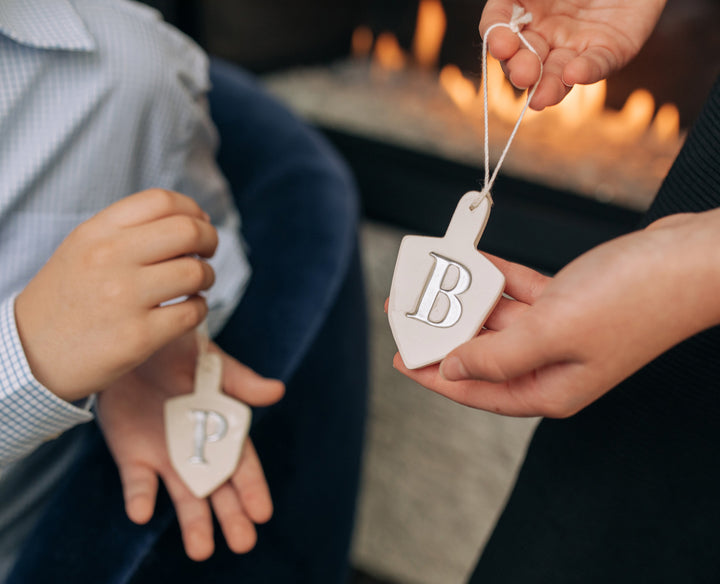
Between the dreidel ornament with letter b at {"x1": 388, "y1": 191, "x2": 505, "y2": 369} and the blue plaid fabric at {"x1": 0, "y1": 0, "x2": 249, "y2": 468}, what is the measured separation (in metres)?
0.29

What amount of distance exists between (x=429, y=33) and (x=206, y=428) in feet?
4.03

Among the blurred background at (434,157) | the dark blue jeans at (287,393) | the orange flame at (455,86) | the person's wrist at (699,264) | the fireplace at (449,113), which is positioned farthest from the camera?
the orange flame at (455,86)

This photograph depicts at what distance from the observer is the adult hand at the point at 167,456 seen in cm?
55

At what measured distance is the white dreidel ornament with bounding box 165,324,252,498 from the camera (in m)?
0.55

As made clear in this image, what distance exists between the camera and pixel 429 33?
1477 mm

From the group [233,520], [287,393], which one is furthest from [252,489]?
[287,393]

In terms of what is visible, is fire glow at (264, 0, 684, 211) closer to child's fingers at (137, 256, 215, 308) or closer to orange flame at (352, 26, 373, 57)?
orange flame at (352, 26, 373, 57)

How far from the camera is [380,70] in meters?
1.63

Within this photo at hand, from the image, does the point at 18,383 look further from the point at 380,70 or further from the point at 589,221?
the point at 380,70

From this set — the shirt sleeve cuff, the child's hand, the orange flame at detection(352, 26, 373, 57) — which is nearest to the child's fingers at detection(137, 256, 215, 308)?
the child's hand

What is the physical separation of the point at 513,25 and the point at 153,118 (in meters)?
0.45

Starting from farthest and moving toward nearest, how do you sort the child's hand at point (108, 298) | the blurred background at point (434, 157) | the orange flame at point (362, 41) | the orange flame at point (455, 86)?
the orange flame at point (362, 41) < the orange flame at point (455, 86) < the blurred background at point (434, 157) < the child's hand at point (108, 298)

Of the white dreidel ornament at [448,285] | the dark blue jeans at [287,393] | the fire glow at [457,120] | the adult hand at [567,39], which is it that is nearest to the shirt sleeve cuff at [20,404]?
the dark blue jeans at [287,393]

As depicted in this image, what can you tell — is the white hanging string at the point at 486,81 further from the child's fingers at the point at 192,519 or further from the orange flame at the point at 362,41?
the orange flame at the point at 362,41
